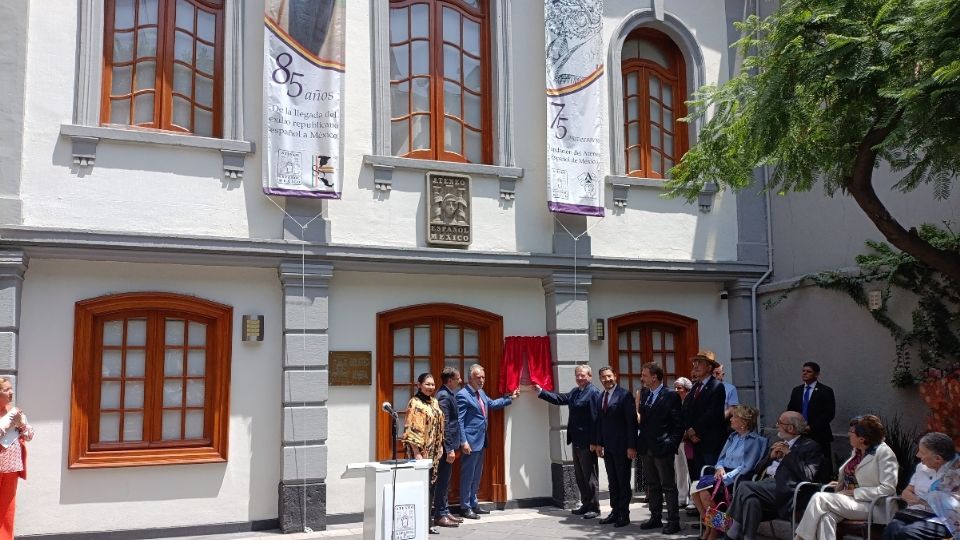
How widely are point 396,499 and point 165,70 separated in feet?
18.5

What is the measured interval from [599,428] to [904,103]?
491 centimetres

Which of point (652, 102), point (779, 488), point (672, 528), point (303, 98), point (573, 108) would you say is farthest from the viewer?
point (652, 102)

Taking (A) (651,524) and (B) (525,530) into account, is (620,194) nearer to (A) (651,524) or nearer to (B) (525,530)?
(A) (651,524)

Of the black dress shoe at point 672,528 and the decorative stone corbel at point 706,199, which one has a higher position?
the decorative stone corbel at point 706,199

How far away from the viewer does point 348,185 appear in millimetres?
10578

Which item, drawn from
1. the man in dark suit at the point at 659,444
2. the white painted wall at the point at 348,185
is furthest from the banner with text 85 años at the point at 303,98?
the man in dark suit at the point at 659,444

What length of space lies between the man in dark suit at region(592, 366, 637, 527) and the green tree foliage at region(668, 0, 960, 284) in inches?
114

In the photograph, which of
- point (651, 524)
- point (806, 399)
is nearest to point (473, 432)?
point (651, 524)

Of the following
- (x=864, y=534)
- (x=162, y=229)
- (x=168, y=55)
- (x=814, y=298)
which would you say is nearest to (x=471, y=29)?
(x=168, y=55)

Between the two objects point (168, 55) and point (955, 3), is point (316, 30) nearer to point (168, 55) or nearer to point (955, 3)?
point (168, 55)

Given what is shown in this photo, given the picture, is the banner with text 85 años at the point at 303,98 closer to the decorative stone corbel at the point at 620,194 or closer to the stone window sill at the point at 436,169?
the stone window sill at the point at 436,169

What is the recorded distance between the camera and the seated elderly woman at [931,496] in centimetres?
671

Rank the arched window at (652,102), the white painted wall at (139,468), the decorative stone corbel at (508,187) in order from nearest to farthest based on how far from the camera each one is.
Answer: the white painted wall at (139,468) < the decorative stone corbel at (508,187) < the arched window at (652,102)

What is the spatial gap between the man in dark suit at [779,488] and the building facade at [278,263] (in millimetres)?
3175
